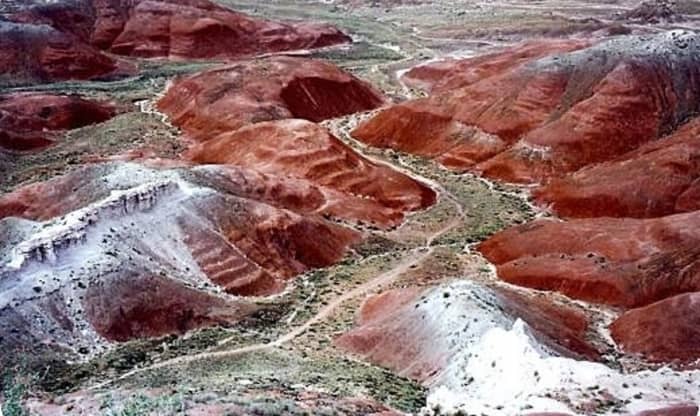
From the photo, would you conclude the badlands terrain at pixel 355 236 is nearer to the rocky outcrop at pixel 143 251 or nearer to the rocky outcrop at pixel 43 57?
the rocky outcrop at pixel 143 251

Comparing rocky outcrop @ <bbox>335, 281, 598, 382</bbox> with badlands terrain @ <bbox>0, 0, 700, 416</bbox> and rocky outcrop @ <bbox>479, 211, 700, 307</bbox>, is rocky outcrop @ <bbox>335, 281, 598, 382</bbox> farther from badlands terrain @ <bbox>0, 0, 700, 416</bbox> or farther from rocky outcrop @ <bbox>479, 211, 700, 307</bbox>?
rocky outcrop @ <bbox>479, 211, 700, 307</bbox>

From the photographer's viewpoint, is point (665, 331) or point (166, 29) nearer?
point (665, 331)

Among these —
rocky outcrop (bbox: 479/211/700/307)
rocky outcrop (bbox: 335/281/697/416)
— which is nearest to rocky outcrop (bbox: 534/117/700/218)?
rocky outcrop (bbox: 479/211/700/307)

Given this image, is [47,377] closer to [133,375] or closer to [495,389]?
[133,375]

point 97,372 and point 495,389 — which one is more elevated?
point 495,389

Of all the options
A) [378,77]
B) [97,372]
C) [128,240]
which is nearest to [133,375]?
[97,372]

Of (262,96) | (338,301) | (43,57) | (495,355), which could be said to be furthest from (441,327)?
(43,57)

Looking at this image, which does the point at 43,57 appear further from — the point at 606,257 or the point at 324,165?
the point at 606,257
